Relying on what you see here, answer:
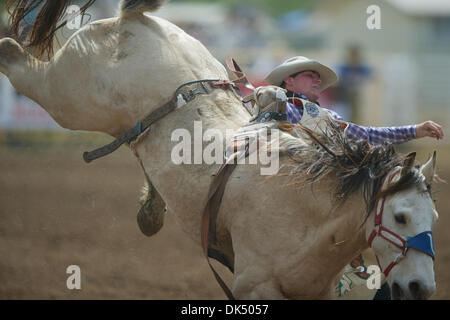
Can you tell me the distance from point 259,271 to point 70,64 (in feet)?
5.46

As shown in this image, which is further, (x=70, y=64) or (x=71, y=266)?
(x=71, y=266)

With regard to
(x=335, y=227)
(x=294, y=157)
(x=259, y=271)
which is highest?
(x=294, y=157)

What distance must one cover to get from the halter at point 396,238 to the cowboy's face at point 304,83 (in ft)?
3.21

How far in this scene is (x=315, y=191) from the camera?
321cm

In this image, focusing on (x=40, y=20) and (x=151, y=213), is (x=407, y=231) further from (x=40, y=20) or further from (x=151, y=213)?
(x=40, y=20)

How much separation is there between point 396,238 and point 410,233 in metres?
0.06

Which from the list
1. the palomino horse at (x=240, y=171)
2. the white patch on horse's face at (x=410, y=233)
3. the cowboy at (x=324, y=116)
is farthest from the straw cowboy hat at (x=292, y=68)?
the white patch on horse's face at (x=410, y=233)

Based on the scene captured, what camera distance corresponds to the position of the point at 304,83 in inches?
153

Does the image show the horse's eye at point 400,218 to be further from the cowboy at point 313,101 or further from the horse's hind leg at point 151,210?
the horse's hind leg at point 151,210

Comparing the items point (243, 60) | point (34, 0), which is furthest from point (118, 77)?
point (243, 60)

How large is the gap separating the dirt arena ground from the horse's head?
2.12 meters

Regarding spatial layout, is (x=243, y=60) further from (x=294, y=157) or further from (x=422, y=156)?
(x=294, y=157)

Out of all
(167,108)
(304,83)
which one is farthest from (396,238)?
(167,108)

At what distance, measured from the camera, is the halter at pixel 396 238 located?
2852 mm
